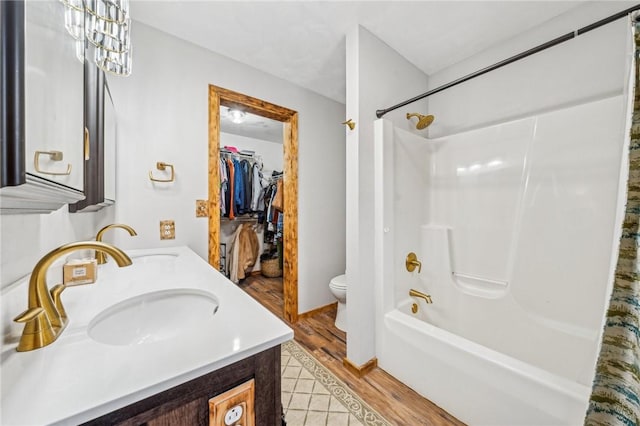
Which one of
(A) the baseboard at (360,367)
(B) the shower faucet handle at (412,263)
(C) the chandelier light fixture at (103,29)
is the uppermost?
(C) the chandelier light fixture at (103,29)

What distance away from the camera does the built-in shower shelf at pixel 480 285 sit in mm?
1706

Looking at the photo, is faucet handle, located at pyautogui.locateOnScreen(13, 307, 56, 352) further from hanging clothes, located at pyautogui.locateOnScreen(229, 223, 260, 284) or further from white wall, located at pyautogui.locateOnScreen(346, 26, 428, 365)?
hanging clothes, located at pyautogui.locateOnScreen(229, 223, 260, 284)

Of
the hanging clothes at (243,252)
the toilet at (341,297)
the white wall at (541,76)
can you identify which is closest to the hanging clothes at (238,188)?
the hanging clothes at (243,252)

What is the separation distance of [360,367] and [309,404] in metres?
0.41

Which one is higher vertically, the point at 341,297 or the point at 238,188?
the point at 238,188

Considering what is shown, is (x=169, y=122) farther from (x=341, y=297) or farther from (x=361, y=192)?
(x=341, y=297)

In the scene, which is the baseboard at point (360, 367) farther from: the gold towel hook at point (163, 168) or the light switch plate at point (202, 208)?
the gold towel hook at point (163, 168)

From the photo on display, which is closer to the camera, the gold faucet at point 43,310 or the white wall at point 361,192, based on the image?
the gold faucet at point 43,310

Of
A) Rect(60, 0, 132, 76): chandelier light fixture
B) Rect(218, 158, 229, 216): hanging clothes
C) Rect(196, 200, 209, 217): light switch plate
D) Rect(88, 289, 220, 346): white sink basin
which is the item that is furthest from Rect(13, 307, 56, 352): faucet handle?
Rect(218, 158, 229, 216): hanging clothes

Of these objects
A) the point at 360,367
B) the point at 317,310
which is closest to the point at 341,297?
the point at 317,310

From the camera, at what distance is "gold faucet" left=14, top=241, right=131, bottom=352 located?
0.52 meters

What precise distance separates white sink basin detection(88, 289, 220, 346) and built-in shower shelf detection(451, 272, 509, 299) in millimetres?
1790

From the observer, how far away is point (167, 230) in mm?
1713

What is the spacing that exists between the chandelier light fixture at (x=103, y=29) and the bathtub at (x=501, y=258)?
139 centimetres
